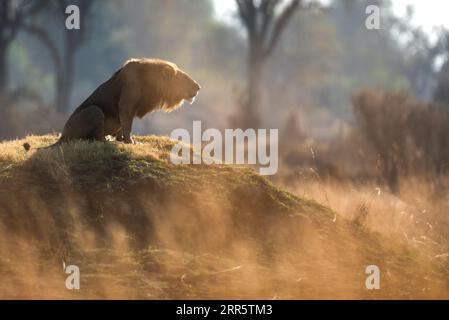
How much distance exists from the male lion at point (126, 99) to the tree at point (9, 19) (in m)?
23.1

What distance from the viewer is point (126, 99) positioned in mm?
10188

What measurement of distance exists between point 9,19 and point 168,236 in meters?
28.3

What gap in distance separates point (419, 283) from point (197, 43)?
267 feet

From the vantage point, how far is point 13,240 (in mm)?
7703

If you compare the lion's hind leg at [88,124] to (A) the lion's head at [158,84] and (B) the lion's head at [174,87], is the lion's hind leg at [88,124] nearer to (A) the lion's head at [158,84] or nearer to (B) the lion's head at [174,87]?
(A) the lion's head at [158,84]

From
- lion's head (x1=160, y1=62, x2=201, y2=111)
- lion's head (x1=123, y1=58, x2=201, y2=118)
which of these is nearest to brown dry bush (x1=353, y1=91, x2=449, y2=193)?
lion's head (x1=160, y1=62, x2=201, y2=111)

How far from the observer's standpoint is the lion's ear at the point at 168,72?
421 inches

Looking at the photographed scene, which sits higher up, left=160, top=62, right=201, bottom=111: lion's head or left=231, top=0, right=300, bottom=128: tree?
left=231, top=0, right=300, bottom=128: tree

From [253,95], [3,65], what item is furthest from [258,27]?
[3,65]

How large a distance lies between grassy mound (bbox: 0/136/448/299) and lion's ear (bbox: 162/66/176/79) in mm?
1176

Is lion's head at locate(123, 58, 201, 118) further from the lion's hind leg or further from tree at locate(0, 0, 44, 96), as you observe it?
tree at locate(0, 0, 44, 96)

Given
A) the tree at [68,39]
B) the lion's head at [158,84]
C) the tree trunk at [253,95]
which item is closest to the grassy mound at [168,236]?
the lion's head at [158,84]

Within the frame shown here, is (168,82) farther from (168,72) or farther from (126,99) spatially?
(126,99)

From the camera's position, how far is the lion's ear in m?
10.7
